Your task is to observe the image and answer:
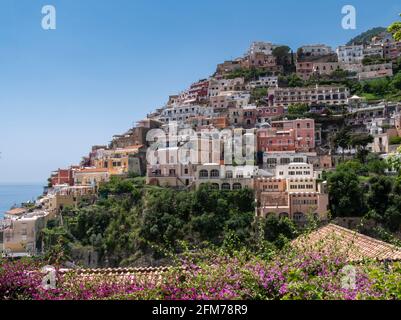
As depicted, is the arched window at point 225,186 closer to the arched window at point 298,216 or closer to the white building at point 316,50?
the arched window at point 298,216

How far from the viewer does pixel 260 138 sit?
3644 centimetres

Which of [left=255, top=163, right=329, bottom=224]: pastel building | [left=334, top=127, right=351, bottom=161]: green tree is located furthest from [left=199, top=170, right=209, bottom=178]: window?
[left=334, top=127, right=351, bottom=161]: green tree

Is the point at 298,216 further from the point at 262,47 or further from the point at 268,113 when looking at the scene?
the point at 262,47

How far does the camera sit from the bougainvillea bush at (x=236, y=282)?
4.40 meters

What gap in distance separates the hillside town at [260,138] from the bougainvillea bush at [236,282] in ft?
57.7

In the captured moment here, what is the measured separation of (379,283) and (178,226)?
2507 centimetres

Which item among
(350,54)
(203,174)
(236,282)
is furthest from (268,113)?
(236,282)

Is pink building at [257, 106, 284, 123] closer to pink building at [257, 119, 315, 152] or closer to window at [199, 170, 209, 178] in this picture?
pink building at [257, 119, 315, 152]

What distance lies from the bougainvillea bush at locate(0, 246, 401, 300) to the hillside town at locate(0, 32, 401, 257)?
17573mm

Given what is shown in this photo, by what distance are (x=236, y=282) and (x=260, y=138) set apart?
3200 centimetres

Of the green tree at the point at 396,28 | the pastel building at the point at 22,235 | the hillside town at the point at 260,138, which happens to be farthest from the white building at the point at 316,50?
the green tree at the point at 396,28

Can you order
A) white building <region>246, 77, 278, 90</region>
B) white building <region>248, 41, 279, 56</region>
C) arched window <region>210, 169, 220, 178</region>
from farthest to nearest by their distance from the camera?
white building <region>248, 41, 279, 56</region>, white building <region>246, 77, 278, 90</region>, arched window <region>210, 169, 220, 178</region>

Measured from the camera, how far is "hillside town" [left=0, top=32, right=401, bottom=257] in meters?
31.0
